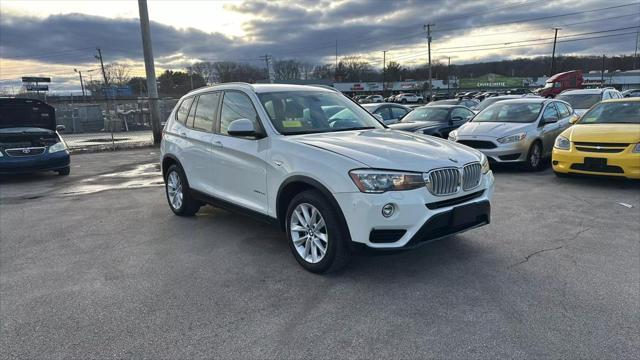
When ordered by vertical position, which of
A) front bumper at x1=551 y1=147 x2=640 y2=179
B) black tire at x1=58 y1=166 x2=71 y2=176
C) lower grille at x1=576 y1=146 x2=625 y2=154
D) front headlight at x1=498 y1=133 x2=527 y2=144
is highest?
front headlight at x1=498 y1=133 x2=527 y2=144

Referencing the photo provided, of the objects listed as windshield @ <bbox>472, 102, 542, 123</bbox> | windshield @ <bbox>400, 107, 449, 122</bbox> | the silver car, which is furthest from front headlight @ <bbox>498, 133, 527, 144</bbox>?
windshield @ <bbox>400, 107, 449, 122</bbox>

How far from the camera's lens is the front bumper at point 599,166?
733cm

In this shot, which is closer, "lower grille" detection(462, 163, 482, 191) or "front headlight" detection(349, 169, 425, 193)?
"front headlight" detection(349, 169, 425, 193)

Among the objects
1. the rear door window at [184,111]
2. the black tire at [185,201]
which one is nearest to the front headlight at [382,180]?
the black tire at [185,201]

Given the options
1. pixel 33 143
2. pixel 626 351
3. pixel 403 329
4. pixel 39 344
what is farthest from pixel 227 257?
pixel 33 143

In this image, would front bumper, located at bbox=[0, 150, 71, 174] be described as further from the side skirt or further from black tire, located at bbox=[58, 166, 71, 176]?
the side skirt

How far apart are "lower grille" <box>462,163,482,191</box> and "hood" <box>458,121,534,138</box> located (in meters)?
5.75

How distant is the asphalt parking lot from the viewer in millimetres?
3051

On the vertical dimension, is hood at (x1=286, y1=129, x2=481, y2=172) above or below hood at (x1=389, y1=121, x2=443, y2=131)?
above

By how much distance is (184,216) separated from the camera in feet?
21.4

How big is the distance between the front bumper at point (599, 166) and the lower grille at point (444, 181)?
503 cm

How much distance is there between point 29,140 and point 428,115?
10.2m

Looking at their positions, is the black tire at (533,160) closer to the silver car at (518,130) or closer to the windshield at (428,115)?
the silver car at (518,130)

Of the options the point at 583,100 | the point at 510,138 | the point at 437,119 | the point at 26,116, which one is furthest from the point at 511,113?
the point at 26,116
